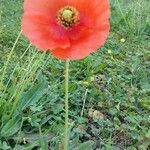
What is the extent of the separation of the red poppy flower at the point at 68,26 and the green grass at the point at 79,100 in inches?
23.5

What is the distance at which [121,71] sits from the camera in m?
3.23

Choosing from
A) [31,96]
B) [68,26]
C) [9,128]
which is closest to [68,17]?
[68,26]

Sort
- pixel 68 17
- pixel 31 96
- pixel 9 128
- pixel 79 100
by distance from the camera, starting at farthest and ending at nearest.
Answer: pixel 79 100
pixel 31 96
pixel 9 128
pixel 68 17

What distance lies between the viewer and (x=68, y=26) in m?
1.45

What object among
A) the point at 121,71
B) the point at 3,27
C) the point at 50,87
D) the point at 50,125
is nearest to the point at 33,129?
the point at 50,125

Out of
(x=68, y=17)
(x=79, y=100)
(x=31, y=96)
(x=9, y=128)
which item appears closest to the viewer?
(x=68, y=17)

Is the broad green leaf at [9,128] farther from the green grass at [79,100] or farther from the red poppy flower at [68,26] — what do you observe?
the red poppy flower at [68,26]

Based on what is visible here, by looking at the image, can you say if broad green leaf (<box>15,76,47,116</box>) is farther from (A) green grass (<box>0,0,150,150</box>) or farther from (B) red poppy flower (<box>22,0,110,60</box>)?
(B) red poppy flower (<box>22,0,110,60</box>)

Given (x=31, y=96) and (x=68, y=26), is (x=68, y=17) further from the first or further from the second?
(x=31, y=96)

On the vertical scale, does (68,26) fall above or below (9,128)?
above

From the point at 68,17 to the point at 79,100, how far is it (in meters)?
1.29

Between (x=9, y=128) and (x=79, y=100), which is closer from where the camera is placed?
(x=9, y=128)

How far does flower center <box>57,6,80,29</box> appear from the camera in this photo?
1.43 m

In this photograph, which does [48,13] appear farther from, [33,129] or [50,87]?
[50,87]
